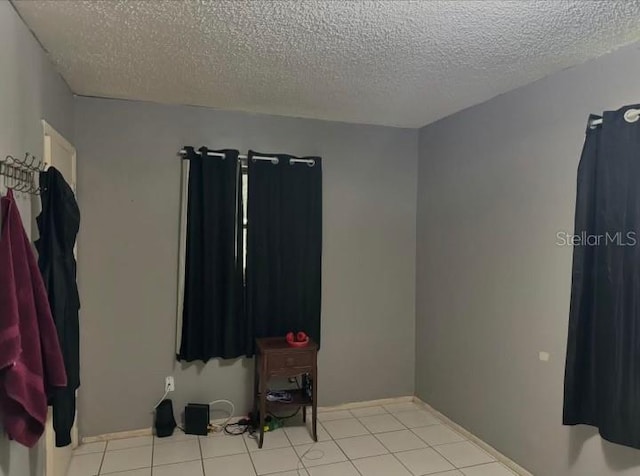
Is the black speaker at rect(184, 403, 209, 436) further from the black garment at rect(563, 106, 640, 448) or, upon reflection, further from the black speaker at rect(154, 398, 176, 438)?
the black garment at rect(563, 106, 640, 448)

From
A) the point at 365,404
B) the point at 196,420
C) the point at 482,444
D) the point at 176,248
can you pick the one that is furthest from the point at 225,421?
the point at 482,444

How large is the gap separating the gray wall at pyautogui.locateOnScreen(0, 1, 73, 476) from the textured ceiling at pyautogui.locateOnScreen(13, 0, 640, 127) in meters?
0.10

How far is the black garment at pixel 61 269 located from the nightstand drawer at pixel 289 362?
4.18ft

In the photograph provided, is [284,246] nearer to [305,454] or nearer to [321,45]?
[305,454]

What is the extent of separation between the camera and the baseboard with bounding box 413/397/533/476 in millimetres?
2814

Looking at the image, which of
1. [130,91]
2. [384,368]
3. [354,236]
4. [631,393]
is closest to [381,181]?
[354,236]

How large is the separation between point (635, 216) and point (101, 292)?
3233mm

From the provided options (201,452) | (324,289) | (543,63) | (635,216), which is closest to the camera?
(635,216)

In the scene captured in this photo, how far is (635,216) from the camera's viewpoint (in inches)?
82.0

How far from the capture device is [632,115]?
6.73 ft

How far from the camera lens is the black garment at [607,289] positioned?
2082 millimetres

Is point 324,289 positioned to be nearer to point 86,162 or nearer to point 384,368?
point 384,368

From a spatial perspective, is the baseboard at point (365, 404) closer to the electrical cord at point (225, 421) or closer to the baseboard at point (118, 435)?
the electrical cord at point (225, 421)

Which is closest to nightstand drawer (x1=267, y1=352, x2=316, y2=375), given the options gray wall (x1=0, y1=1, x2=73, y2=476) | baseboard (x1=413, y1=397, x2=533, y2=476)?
baseboard (x1=413, y1=397, x2=533, y2=476)
